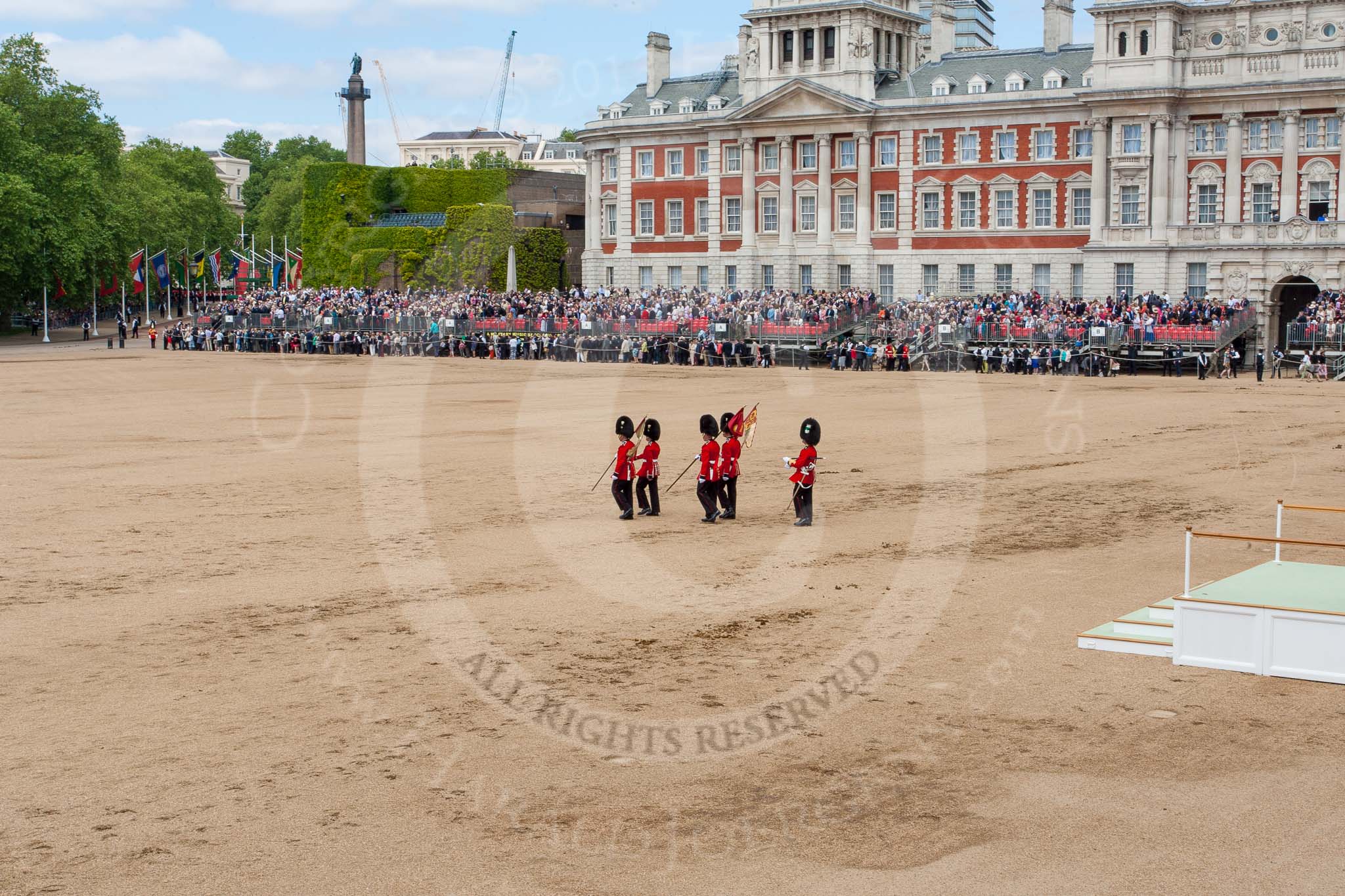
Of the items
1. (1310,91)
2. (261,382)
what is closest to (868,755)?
(261,382)

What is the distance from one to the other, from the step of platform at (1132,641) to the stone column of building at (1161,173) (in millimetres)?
53609

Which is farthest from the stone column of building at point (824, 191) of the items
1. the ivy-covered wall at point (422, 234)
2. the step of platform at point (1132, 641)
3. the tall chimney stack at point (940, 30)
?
the step of platform at point (1132, 641)

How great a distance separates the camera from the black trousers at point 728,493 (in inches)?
814

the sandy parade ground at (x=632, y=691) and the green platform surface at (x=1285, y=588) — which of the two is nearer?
the sandy parade ground at (x=632, y=691)

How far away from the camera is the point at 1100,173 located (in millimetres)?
65812

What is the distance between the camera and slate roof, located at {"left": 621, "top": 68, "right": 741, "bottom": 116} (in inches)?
3130

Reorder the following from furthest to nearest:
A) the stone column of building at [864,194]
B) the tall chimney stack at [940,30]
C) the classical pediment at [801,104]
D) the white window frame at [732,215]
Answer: the white window frame at [732,215], the tall chimney stack at [940,30], the stone column of building at [864,194], the classical pediment at [801,104]

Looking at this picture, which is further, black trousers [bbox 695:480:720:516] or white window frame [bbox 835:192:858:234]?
white window frame [bbox 835:192:858:234]

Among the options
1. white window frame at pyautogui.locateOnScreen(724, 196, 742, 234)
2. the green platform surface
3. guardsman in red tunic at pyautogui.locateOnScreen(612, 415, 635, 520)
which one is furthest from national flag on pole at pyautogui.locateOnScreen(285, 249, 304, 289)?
the green platform surface

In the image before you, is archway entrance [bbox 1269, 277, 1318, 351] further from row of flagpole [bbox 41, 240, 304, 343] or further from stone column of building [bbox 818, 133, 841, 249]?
row of flagpole [bbox 41, 240, 304, 343]

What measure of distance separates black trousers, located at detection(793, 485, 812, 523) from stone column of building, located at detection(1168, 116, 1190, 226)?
4880 cm

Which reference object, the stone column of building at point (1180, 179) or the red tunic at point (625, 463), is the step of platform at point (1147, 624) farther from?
the stone column of building at point (1180, 179)

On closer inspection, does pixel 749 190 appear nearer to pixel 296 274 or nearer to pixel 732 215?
pixel 732 215

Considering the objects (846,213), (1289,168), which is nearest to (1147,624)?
(1289,168)
